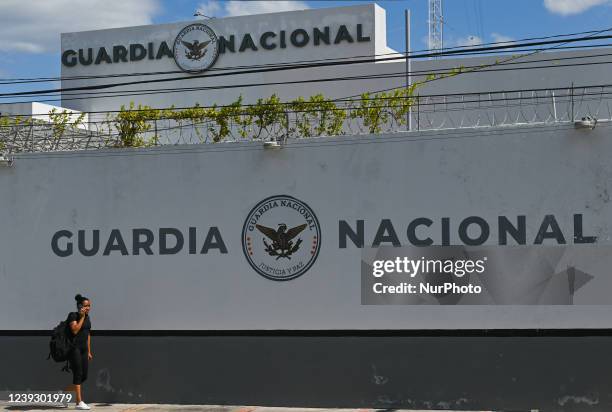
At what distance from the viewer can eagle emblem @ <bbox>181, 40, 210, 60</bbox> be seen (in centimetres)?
2942

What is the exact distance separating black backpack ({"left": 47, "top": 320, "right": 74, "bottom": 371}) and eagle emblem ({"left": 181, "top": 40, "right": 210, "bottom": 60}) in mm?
18743

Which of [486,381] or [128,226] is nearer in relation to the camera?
[486,381]

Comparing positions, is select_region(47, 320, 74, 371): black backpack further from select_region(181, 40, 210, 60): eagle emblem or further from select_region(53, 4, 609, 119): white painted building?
select_region(181, 40, 210, 60): eagle emblem

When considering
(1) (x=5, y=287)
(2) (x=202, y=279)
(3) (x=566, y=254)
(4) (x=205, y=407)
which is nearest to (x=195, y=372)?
(4) (x=205, y=407)

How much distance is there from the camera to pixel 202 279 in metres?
12.2

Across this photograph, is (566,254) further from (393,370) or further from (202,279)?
(202,279)

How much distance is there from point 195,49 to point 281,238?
18.9 metres

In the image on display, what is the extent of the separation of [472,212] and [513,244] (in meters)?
0.66

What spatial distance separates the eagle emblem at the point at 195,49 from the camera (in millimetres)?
29422

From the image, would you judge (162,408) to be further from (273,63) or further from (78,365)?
(273,63)

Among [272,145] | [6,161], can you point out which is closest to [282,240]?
[272,145]

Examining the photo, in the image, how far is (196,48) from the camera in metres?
29.5

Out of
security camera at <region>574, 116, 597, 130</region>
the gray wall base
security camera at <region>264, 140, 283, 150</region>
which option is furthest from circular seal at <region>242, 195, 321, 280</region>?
security camera at <region>574, 116, 597, 130</region>

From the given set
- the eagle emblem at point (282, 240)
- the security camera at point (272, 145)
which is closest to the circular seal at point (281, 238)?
the eagle emblem at point (282, 240)
